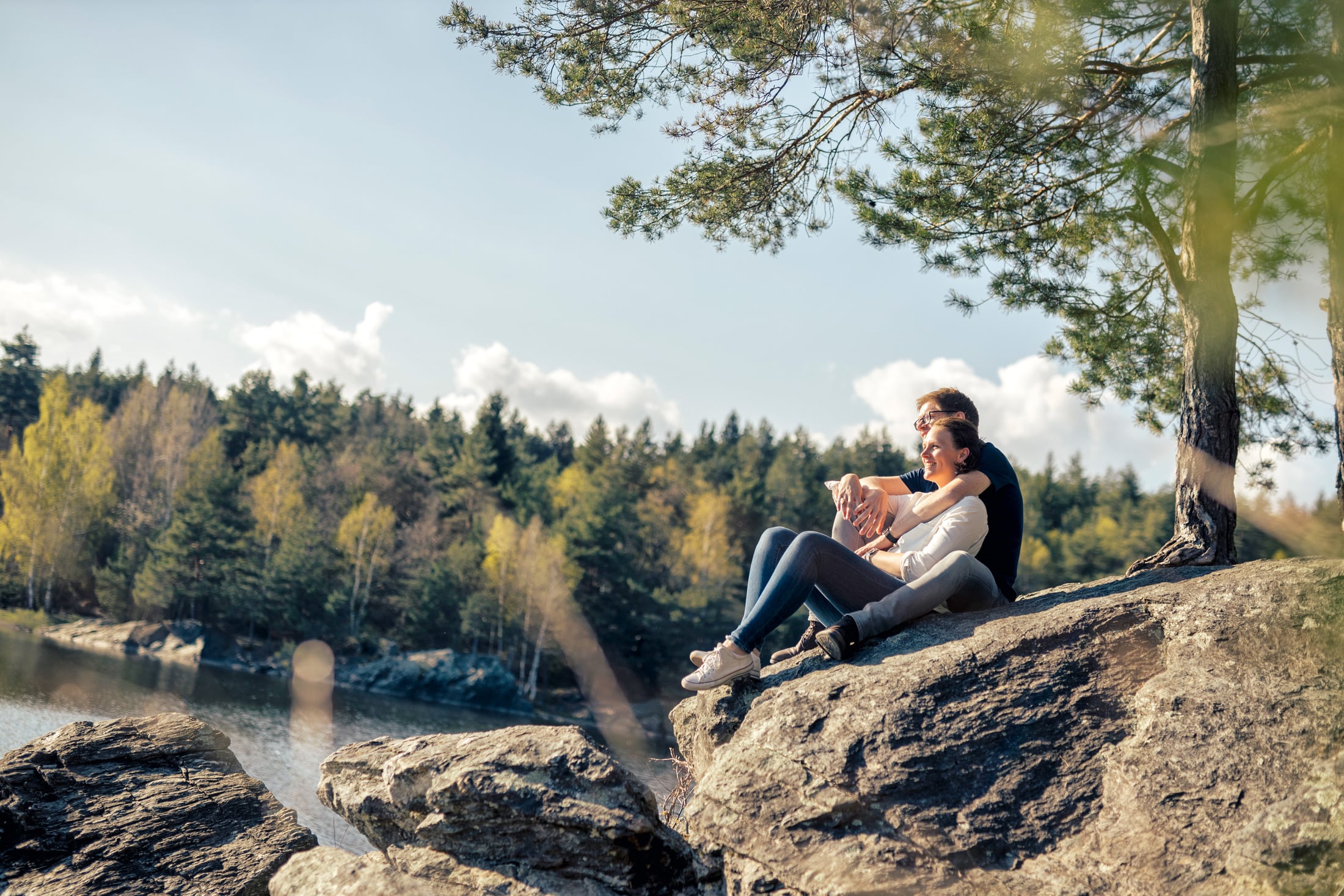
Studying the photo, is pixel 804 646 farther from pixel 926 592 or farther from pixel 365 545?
pixel 365 545

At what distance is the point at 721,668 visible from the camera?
12.2 feet

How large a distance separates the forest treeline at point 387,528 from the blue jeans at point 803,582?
20783 mm

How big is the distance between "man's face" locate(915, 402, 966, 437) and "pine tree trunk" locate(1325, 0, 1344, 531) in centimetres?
250

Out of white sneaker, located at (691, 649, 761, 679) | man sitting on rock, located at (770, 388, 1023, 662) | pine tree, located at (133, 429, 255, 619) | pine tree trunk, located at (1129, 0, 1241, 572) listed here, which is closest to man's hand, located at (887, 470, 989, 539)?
man sitting on rock, located at (770, 388, 1023, 662)

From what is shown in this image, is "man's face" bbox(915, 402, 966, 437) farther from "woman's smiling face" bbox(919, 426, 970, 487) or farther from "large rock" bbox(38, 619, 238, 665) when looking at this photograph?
"large rock" bbox(38, 619, 238, 665)

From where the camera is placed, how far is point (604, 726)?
91.4 ft

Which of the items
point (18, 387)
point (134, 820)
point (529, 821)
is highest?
point (18, 387)

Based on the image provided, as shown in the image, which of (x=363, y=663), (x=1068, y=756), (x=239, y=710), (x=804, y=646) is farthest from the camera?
(x=363, y=663)

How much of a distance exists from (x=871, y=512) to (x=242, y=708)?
2178 cm

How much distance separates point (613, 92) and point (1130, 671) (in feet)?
16.6

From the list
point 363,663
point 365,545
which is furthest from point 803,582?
point 365,545

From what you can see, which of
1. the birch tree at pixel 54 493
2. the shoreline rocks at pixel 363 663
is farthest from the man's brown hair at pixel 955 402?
the birch tree at pixel 54 493

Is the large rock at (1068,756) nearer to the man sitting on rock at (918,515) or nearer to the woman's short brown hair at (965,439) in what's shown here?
the man sitting on rock at (918,515)

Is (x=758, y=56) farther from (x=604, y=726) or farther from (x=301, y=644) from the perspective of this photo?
(x=301, y=644)
